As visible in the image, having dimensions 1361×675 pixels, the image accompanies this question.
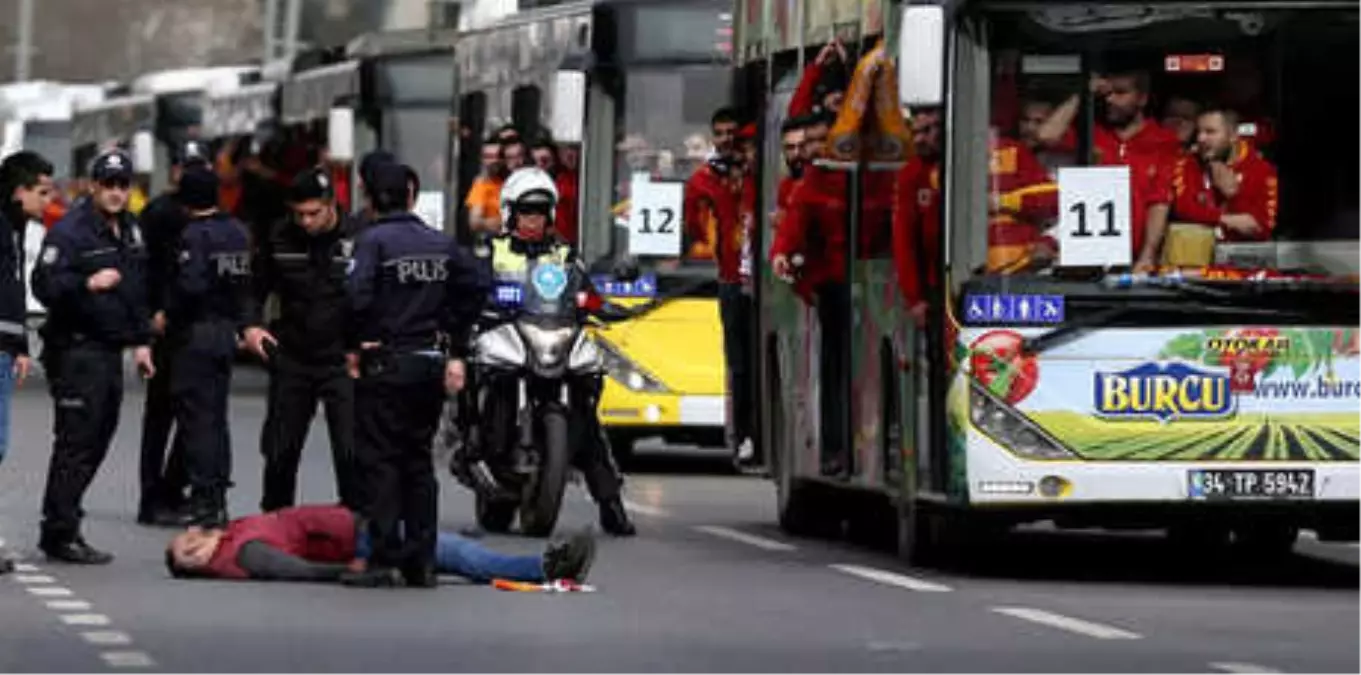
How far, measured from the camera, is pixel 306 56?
50.3 metres

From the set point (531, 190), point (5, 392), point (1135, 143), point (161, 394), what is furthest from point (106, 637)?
point (161, 394)

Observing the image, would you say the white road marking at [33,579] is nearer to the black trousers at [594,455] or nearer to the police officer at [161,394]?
the police officer at [161,394]

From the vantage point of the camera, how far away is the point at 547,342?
24.0 m

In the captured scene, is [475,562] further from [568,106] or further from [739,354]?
[568,106]

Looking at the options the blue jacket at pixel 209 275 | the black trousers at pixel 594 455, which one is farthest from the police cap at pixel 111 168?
the black trousers at pixel 594 455

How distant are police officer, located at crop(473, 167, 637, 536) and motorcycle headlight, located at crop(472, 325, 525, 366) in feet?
0.86

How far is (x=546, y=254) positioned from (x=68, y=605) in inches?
221

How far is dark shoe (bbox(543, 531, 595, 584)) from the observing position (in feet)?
65.2

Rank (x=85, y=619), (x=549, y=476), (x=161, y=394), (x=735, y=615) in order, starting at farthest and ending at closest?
(x=161, y=394) < (x=549, y=476) < (x=735, y=615) < (x=85, y=619)

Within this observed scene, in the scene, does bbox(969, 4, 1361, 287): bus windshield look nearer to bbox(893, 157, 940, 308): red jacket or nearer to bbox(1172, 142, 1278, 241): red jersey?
bbox(1172, 142, 1278, 241): red jersey

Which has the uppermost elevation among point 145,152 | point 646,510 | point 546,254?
point 145,152

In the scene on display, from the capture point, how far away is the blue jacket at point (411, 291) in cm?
1997

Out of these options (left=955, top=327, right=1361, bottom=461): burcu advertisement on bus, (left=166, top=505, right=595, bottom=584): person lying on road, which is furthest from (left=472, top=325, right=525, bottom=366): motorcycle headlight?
(left=955, top=327, right=1361, bottom=461): burcu advertisement on bus

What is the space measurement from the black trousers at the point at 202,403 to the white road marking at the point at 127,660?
689cm
